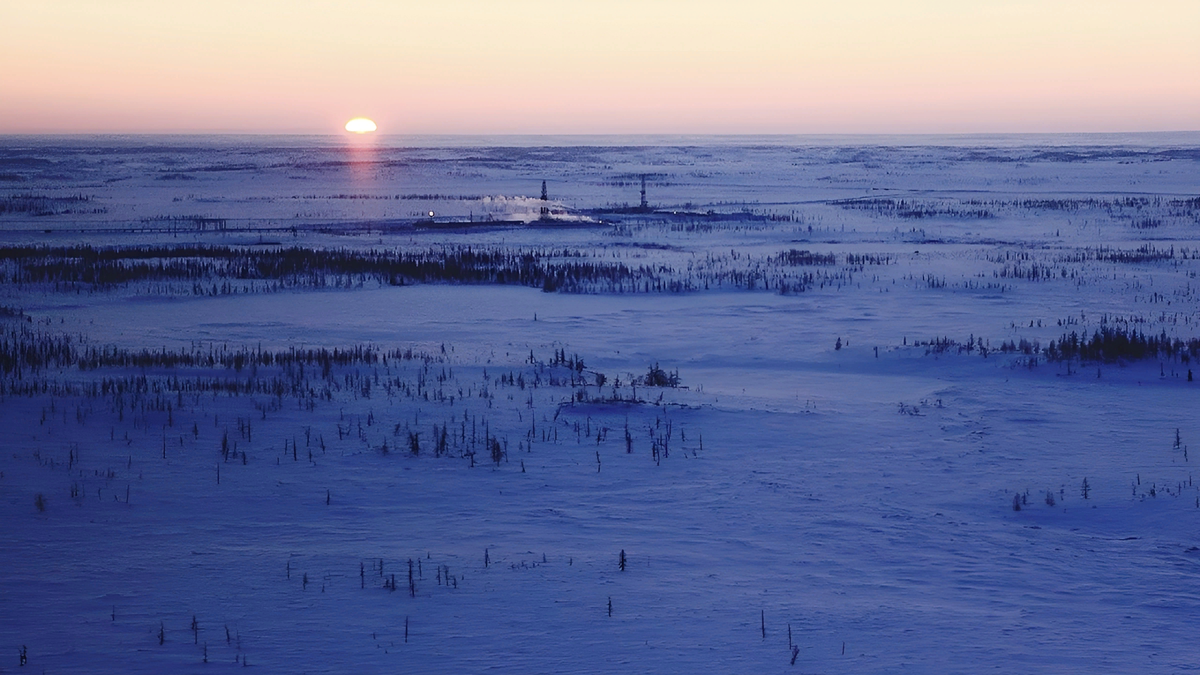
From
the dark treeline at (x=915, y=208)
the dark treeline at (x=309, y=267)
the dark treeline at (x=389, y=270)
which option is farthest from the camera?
the dark treeline at (x=915, y=208)

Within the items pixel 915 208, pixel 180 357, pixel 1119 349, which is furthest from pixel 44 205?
pixel 1119 349

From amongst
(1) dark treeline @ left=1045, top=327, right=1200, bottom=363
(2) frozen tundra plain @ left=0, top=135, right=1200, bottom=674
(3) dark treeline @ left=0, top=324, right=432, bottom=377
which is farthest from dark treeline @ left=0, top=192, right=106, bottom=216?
(1) dark treeline @ left=1045, top=327, right=1200, bottom=363

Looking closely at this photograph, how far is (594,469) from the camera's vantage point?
810 centimetres

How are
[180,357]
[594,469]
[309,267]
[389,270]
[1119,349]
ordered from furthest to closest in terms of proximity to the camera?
[309,267] < [389,270] < [180,357] < [1119,349] < [594,469]

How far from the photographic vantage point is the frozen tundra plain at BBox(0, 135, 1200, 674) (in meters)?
5.09

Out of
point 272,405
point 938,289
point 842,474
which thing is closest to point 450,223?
point 938,289

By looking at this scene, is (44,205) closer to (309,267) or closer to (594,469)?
(309,267)

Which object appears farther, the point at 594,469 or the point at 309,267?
the point at 309,267

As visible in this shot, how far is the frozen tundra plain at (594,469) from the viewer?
5.09 metres

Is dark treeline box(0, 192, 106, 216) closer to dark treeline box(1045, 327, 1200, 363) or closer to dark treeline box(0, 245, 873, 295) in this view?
dark treeline box(0, 245, 873, 295)

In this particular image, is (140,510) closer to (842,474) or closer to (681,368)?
(842,474)

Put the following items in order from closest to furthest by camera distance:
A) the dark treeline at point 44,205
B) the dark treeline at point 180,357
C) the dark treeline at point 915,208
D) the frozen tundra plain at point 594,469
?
the frozen tundra plain at point 594,469 → the dark treeline at point 180,357 → the dark treeline at point 915,208 → the dark treeline at point 44,205

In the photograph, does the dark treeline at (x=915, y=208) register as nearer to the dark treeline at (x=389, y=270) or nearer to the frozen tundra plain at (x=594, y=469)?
the dark treeline at (x=389, y=270)

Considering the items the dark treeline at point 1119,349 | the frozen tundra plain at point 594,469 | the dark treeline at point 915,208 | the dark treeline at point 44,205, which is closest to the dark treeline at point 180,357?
the frozen tundra plain at point 594,469
